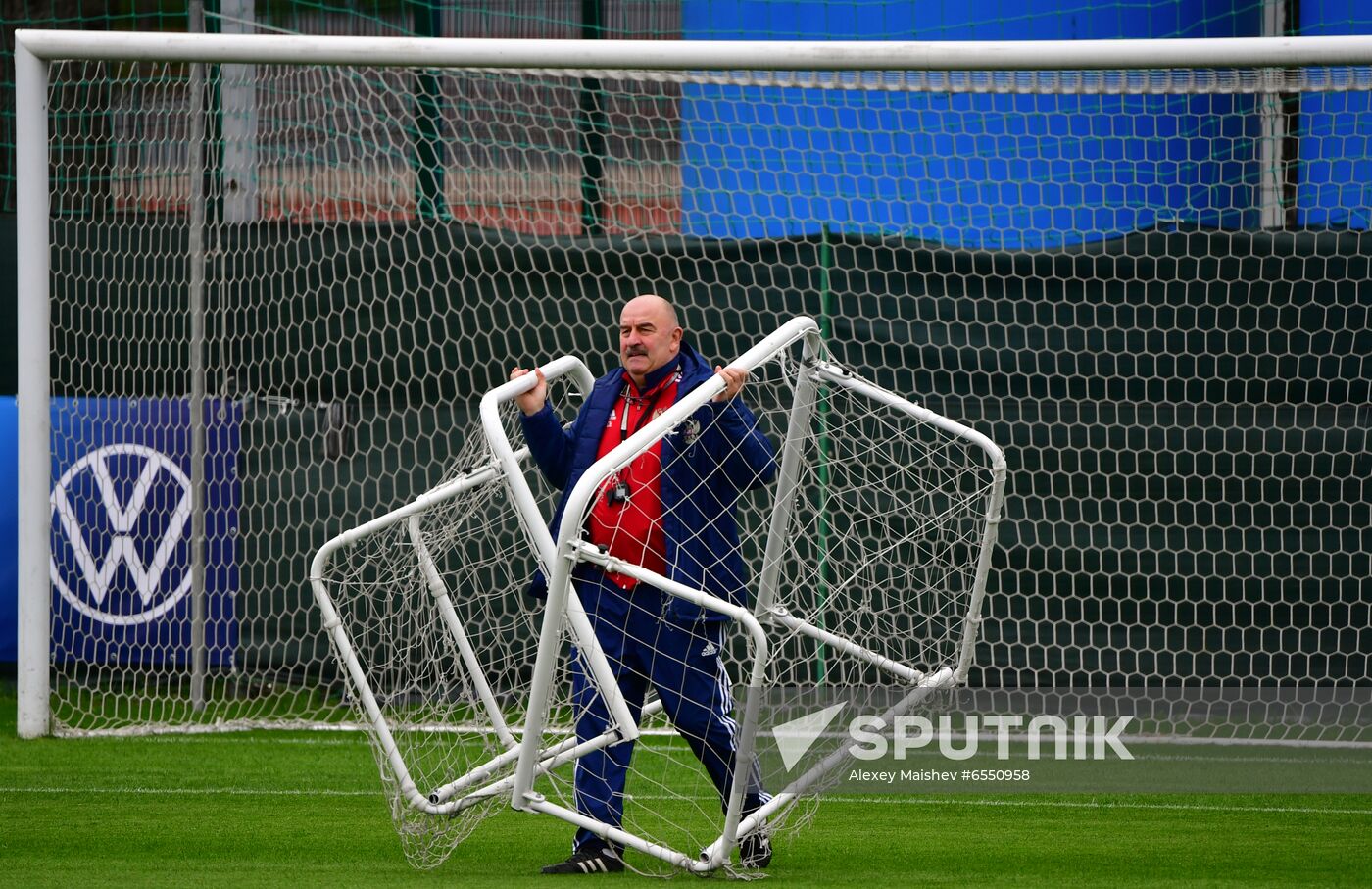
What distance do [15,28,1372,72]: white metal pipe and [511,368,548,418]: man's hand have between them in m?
2.31

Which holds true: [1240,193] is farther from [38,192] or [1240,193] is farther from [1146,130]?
[38,192]

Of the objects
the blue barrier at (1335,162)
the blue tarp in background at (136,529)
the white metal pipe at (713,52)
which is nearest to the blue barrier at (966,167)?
the blue barrier at (1335,162)

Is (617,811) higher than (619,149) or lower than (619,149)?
lower

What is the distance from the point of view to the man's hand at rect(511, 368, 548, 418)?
4.34 m

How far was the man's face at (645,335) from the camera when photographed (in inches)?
173

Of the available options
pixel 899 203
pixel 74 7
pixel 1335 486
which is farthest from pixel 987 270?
pixel 74 7

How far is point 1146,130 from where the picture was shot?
7973mm

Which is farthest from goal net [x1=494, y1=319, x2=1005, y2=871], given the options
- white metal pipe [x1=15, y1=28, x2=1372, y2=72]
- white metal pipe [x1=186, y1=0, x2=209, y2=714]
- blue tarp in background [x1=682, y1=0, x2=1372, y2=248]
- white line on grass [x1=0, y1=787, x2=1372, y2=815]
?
blue tarp in background [x1=682, y1=0, x2=1372, y2=248]

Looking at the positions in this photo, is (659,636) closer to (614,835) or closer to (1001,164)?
(614,835)

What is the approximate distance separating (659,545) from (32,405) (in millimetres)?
3526

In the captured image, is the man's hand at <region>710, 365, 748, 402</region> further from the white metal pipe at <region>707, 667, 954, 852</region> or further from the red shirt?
the white metal pipe at <region>707, 667, 954, 852</region>

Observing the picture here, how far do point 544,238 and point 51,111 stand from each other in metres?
2.39

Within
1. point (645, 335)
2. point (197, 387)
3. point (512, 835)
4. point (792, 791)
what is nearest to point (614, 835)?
point (792, 791)

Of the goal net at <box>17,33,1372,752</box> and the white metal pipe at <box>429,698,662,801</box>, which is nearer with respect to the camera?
the white metal pipe at <box>429,698,662,801</box>
